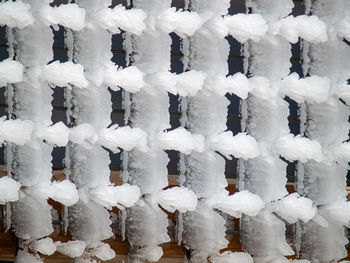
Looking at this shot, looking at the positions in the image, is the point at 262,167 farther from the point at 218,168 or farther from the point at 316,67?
the point at 316,67

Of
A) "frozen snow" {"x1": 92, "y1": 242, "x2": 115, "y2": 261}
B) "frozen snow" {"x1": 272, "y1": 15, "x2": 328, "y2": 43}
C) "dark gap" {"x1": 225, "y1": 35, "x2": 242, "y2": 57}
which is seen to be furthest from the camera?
"dark gap" {"x1": 225, "y1": 35, "x2": 242, "y2": 57}

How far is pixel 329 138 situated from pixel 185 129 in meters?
0.24

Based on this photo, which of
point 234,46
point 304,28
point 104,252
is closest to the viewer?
point 304,28

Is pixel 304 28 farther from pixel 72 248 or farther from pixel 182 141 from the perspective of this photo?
pixel 72 248

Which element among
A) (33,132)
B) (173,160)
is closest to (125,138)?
(33,132)

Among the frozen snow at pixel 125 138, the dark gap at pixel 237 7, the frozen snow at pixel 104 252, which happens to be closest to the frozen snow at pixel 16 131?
the frozen snow at pixel 125 138

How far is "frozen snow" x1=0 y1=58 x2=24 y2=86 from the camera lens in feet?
2.52

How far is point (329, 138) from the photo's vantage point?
759mm

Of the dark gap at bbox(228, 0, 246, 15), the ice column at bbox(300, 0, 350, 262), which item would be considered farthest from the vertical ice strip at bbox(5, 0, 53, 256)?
the dark gap at bbox(228, 0, 246, 15)

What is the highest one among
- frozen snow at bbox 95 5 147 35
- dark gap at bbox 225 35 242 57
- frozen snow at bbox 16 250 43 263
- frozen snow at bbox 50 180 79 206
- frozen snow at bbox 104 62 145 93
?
dark gap at bbox 225 35 242 57

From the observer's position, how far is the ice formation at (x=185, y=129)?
74 cm

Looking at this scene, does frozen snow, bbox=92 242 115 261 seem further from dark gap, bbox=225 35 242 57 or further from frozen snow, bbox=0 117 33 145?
dark gap, bbox=225 35 242 57

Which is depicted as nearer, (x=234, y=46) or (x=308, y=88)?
(x=308, y=88)

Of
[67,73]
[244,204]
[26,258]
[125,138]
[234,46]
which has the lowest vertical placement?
[26,258]
